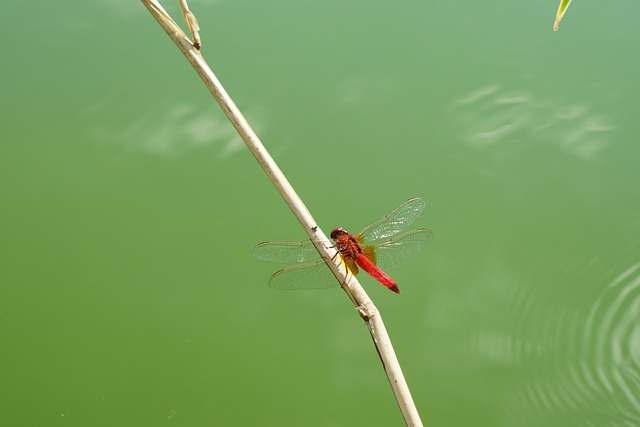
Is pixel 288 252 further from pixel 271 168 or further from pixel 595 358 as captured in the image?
pixel 595 358

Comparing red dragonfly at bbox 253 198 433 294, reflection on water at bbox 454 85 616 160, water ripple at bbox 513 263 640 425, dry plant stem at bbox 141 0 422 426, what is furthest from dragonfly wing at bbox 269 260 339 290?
reflection on water at bbox 454 85 616 160

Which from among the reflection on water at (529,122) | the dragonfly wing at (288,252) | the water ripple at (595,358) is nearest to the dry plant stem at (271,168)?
the dragonfly wing at (288,252)

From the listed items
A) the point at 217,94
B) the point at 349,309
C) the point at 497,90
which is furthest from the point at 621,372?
the point at 217,94

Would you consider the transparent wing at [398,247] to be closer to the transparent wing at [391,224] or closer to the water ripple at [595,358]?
the transparent wing at [391,224]

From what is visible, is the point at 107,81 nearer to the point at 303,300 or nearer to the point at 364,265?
the point at 303,300

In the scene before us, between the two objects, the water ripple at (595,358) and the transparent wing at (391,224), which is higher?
the transparent wing at (391,224)

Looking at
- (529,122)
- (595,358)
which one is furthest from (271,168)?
(529,122)
